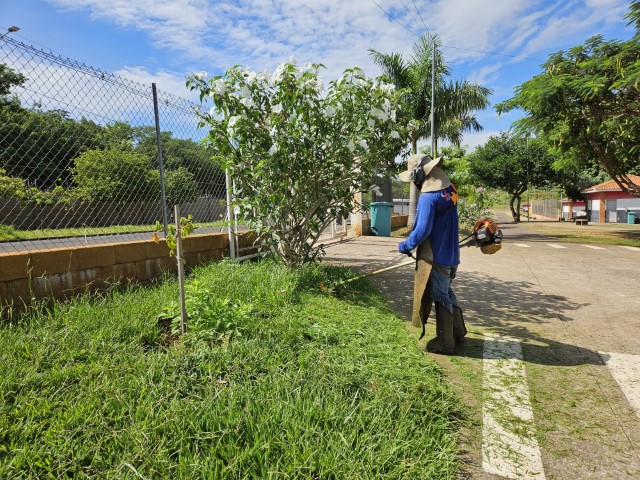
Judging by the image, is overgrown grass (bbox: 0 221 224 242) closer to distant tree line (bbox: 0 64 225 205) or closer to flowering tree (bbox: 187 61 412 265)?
distant tree line (bbox: 0 64 225 205)

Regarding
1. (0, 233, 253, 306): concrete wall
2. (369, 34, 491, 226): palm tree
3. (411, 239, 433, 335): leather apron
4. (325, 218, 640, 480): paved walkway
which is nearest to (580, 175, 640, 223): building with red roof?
(369, 34, 491, 226): palm tree

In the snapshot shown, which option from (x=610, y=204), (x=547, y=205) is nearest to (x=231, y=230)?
(x=610, y=204)

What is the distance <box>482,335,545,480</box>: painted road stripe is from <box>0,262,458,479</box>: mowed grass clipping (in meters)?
0.23

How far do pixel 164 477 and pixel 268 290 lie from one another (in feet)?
8.56

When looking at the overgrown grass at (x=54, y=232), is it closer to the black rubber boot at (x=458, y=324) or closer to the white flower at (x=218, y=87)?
the white flower at (x=218, y=87)

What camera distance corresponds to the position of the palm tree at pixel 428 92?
56.4ft

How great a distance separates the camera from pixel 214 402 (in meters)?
2.28

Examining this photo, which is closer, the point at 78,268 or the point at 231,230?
the point at 78,268

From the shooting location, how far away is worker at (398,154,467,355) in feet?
11.2

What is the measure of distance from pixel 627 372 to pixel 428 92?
1638cm

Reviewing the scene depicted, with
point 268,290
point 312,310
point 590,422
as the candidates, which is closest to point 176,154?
point 268,290

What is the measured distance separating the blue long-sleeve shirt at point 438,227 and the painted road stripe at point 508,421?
95 cm

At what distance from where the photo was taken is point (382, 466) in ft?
6.34

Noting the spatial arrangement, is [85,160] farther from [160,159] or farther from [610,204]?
[610,204]
